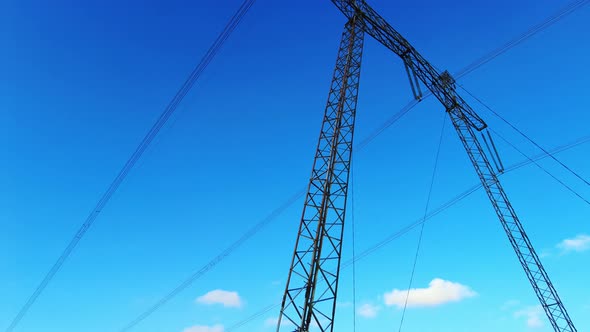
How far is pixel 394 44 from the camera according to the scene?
3019 centimetres

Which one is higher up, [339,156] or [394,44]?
[394,44]

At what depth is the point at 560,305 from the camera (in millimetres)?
30750

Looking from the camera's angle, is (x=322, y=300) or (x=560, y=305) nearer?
(x=322, y=300)

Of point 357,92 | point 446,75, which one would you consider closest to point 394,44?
point 446,75

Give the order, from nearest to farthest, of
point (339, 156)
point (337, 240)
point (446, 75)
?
point (337, 240), point (339, 156), point (446, 75)

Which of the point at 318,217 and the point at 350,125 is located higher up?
the point at 350,125

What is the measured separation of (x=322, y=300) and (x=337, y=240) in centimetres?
322

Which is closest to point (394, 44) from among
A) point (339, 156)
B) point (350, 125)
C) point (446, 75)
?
point (446, 75)

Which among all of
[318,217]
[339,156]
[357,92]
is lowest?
[318,217]

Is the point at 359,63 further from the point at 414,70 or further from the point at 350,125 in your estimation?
the point at 414,70

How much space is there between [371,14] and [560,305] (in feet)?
103

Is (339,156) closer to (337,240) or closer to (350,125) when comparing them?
(350,125)

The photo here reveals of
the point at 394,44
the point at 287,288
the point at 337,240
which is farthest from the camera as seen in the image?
the point at 394,44

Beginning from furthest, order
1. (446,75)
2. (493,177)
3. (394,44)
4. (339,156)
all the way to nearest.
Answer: (493,177)
(446,75)
(394,44)
(339,156)
